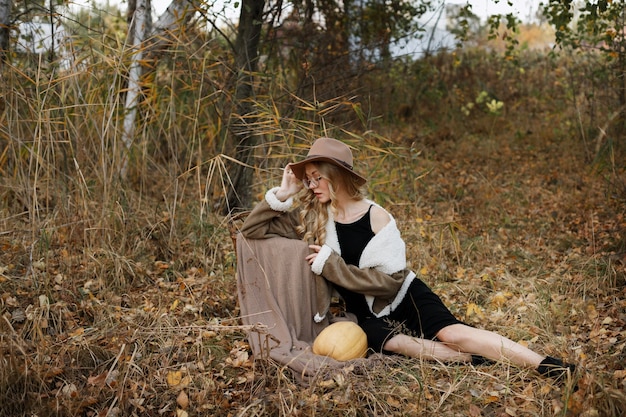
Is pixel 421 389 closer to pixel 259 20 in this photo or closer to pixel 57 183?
pixel 57 183

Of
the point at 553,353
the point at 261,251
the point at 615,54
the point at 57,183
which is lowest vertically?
the point at 553,353

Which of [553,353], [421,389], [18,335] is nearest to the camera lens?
[421,389]

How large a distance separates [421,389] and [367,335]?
2.23ft

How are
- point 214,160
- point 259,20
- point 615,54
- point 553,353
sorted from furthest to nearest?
point 615,54 < point 259,20 < point 214,160 < point 553,353

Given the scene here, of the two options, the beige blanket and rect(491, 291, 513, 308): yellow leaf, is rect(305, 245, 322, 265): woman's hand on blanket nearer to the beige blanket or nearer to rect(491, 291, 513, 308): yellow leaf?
the beige blanket

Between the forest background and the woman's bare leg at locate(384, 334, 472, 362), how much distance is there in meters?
0.09

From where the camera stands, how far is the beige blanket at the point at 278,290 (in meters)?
3.68

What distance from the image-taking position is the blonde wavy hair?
373cm

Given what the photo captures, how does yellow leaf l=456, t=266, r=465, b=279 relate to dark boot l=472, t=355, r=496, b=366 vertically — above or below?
above

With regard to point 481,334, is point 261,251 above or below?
above

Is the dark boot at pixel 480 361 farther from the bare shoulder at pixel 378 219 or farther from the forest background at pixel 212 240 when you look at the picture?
the bare shoulder at pixel 378 219

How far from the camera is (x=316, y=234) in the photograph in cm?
378

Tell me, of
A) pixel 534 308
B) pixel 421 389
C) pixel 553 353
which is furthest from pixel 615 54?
pixel 421 389

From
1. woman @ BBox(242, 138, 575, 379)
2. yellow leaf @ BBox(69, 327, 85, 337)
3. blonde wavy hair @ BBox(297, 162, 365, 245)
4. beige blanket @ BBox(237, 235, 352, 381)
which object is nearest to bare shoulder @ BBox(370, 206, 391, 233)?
woman @ BBox(242, 138, 575, 379)
